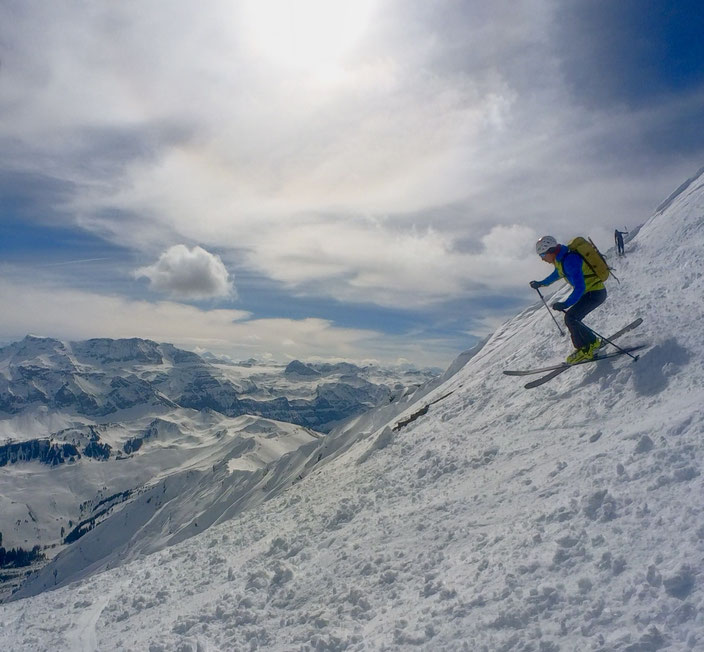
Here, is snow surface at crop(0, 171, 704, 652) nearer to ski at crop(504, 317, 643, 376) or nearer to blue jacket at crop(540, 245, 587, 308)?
ski at crop(504, 317, 643, 376)

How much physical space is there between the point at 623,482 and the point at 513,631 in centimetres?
381

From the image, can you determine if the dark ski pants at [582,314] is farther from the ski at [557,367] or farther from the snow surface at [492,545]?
the snow surface at [492,545]

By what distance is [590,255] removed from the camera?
1552cm

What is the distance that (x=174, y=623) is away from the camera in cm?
1184

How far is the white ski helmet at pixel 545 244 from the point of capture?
1561 centimetres

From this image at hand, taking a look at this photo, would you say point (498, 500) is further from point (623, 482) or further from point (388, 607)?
point (388, 607)

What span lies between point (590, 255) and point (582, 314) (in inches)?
78.7

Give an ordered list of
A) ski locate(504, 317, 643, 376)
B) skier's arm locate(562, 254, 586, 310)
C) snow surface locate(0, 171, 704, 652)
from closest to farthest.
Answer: snow surface locate(0, 171, 704, 652) < skier's arm locate(562, 254, 586, 310) < ski locate(504, 317, 643, 376)

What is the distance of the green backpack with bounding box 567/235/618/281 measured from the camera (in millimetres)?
15391

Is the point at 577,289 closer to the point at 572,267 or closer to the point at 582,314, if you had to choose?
the point at 572,267

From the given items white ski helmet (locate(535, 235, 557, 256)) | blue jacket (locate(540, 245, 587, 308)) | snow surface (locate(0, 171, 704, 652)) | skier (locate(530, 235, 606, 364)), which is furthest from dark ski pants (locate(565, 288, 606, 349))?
white ski helmet (locate(535, 235, 557, 256))

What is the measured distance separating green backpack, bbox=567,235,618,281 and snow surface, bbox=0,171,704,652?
91.5 inches

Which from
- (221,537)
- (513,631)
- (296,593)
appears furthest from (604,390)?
(221,537)

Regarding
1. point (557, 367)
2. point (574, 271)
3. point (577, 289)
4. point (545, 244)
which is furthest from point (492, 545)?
point (545, 244)
